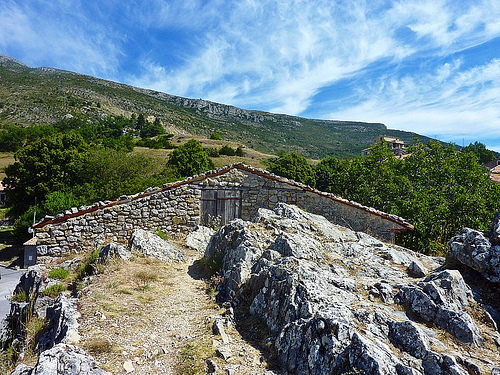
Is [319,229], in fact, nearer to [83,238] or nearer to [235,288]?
[235,288]

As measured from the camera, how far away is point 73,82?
119250 millimetres

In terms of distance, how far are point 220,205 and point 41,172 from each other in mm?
25457

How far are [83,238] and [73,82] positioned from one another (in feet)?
435

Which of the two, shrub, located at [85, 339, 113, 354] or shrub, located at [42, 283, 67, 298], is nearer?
shrub, located at [85, 339, 113, 354]

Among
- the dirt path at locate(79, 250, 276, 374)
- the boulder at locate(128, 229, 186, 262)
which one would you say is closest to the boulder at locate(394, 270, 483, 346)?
the dirt path at locate(79, 250, 276, 374)

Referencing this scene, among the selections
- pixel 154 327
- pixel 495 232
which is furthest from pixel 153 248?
pixel 495 232

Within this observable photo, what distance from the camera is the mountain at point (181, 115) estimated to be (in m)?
90.8

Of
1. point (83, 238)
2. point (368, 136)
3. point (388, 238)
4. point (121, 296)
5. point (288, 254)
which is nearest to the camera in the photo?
point (121, 296)

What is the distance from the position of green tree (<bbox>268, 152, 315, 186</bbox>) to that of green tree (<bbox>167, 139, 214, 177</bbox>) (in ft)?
37.8

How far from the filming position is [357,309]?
497 centimetres

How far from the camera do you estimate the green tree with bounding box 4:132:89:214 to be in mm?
29531

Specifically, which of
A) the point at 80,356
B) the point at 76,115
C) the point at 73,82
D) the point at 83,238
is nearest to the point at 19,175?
the point at 83,238

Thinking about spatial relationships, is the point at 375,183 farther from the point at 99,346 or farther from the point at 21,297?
the point at 21,297

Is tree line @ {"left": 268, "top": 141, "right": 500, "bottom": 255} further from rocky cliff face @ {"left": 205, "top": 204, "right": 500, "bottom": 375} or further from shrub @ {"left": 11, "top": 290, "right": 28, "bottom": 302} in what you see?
shrub @ {"left": 11, "top": 290, "right": 28, "bottom": 302}
